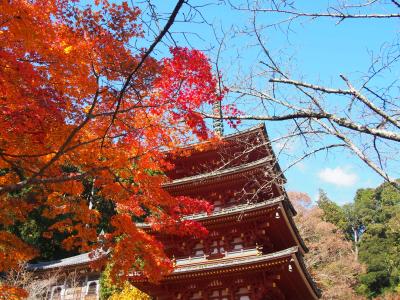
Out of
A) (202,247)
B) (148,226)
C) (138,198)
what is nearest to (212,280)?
(202,247)

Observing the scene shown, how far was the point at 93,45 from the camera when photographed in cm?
1116

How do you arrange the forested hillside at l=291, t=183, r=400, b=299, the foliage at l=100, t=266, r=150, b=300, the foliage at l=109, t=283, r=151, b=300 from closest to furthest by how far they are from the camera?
1. the foliage at l=109, t=283, r=151, b=300
2. the foliage at l=100, t=266, r=150, b=300
3. the forested hillside at l=291, t=183, r=400, b=299

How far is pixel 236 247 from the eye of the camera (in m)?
14.2

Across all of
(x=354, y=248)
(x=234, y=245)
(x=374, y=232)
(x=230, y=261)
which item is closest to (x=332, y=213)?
(x=354, y=248)

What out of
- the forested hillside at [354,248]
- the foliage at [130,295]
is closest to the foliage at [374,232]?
the forested hillside at [354,248]

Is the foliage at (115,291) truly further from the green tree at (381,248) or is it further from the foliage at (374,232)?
the green tree at (381,248)

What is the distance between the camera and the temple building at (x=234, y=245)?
12828 mm

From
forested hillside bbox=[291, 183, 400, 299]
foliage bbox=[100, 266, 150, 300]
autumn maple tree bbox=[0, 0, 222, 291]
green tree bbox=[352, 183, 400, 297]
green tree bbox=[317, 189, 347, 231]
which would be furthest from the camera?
green tree bbox=[317, 189, 347, 231]

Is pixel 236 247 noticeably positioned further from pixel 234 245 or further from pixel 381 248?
pixel 381 248

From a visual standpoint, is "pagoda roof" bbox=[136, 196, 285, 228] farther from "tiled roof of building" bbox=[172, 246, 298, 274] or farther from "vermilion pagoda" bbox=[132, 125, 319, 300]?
"tiled roof of building" bbox=[172, 246, 298, 274]

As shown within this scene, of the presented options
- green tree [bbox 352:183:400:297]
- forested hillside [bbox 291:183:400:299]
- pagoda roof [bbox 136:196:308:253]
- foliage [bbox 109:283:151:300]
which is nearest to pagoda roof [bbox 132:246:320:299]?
pagoda roof [bbox 136:196:308:253]

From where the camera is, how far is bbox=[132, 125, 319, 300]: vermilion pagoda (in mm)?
12812

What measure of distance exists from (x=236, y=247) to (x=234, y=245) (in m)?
0.12

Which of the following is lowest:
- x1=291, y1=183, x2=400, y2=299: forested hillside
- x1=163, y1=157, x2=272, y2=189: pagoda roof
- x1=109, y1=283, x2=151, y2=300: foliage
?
x1=109, y1=283, x2=151, y2=300: foliage
